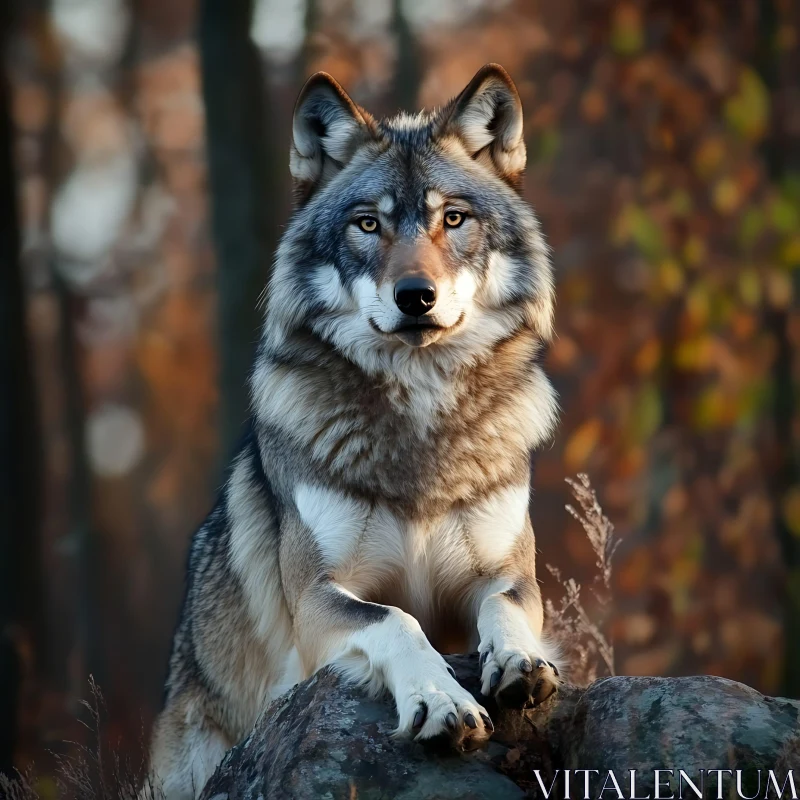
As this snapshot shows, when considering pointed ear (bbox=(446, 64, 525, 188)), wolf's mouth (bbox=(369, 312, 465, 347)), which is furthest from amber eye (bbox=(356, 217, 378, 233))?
pointed ear (bbox=(446, 64, 525, 188))

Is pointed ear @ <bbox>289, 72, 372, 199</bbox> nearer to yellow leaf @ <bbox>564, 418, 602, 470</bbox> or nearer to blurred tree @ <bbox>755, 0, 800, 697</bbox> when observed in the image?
yellow leaf @ <bbox>564, 418, 602, 470</bbox>

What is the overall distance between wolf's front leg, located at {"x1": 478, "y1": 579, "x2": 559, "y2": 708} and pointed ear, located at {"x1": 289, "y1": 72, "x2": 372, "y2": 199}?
200cm

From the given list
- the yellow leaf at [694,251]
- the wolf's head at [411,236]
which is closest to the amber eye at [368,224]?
the wolf's head at [411,236]

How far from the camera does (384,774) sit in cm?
279

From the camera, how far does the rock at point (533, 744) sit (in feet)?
9.02

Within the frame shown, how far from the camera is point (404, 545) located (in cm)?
362

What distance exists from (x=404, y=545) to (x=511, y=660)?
31.7 inches

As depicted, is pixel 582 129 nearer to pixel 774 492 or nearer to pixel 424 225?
pixel 774 492

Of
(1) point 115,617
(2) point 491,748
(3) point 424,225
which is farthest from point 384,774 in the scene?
(1) point 115,617

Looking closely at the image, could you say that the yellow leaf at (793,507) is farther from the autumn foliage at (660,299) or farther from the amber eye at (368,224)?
the amber eye at (368,224)

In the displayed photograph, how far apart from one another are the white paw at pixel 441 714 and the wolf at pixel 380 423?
0.26 meters

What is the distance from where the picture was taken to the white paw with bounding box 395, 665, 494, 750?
2.74 metres

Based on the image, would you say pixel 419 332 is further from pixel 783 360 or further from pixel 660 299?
pixel 783 360

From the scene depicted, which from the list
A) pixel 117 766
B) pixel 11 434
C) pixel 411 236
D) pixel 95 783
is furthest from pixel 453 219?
pixel 11 434
